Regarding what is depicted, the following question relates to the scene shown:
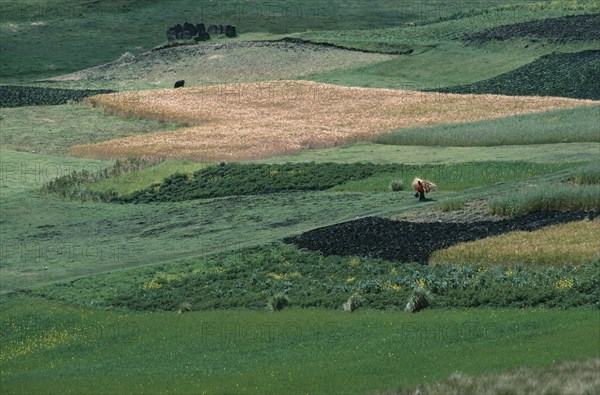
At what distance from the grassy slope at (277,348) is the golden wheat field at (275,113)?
33.3 m

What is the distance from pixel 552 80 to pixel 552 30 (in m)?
18.8

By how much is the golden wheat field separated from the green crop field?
0.46 metres

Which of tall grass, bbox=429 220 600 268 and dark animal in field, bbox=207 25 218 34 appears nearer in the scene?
tall grass, bbox=429 220 600 268

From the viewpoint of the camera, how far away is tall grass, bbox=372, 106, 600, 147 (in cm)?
7106

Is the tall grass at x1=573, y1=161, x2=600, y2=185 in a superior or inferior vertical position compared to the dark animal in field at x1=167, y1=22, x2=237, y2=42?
superior

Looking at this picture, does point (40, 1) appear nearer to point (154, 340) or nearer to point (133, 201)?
point (133, 201)

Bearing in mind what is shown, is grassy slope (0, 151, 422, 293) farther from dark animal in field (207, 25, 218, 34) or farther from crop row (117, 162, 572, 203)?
dark animal in field (207, 25, 218, 34)

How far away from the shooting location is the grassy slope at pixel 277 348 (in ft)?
102

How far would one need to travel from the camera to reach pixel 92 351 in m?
40.8

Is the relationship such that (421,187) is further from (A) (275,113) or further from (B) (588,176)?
(A) (275,113)

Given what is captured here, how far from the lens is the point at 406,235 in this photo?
1959 inches

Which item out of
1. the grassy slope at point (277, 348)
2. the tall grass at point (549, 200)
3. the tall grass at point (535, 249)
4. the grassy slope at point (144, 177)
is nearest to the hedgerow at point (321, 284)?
the tall grass at point (535, 249)

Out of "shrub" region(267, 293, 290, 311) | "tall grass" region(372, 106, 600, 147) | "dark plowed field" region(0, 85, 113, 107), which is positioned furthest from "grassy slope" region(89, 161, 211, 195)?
"dark plowed field" region(0, 85, 113, 107)

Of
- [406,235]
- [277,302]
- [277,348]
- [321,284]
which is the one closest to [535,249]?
[406,235]
